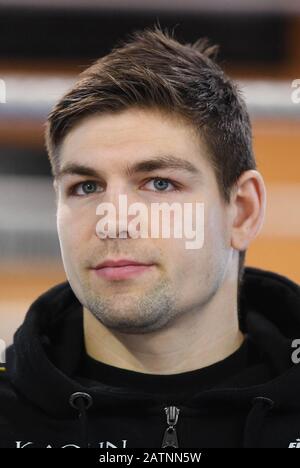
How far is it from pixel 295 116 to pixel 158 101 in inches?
10.6

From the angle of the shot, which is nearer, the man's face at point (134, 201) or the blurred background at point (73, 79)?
the man's face at point (134, 201)

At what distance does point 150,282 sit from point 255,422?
9.5 inches

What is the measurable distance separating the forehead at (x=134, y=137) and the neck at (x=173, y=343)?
226mm

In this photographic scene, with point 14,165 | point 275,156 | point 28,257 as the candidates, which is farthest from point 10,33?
point 275,156

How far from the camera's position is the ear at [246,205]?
1.02m

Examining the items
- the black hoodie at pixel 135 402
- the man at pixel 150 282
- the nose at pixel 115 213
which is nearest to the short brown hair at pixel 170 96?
the man at pixel 150 282

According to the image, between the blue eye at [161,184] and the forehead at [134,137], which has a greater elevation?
the forehead at [134,137]

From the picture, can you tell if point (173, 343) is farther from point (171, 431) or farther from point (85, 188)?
point (85, 188)

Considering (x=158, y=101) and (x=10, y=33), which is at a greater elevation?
(x=10, y=33)

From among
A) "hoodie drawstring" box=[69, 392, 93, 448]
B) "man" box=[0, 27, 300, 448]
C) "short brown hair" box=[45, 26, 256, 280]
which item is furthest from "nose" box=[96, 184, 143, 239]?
"hoodie drawstring" box=[69, 392, 93, 448]

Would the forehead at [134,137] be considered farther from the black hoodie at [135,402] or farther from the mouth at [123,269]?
the black hoodie at [135,402]

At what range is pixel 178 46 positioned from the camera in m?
1.01

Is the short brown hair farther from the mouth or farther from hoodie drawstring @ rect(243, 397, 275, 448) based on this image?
hoodie drawstring @ rect(243, 397, 275, 448)
